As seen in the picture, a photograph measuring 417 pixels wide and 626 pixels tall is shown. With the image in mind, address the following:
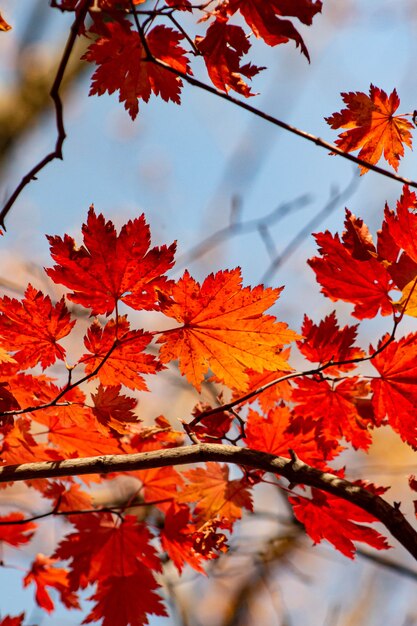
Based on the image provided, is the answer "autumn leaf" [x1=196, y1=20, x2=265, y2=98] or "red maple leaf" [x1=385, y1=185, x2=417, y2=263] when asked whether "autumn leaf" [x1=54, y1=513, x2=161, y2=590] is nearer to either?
"red maple leaf" [x1=385, y1=185, x2=417, y2=263]

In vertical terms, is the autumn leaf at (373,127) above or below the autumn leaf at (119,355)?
above

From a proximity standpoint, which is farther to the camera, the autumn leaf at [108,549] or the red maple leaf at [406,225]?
the autumn leaf at [108,549]

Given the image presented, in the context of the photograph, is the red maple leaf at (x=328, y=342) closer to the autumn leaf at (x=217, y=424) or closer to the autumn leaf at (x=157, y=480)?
the autumn leaf at (x=217, y=424)

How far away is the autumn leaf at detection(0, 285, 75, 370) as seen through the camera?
1.25 metres

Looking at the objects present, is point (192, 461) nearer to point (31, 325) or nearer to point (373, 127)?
point (31, 325)

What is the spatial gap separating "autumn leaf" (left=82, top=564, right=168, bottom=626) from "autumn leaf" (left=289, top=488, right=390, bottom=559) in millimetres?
433

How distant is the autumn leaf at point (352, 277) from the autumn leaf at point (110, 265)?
338mm

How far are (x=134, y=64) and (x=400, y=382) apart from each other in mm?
849

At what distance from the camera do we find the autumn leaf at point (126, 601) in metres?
1.51

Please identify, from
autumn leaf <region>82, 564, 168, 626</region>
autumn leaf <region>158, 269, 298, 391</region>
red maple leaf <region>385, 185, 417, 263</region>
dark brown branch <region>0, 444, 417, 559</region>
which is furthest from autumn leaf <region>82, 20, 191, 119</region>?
autumn leaf <region>82, 564, 168, 626</region>

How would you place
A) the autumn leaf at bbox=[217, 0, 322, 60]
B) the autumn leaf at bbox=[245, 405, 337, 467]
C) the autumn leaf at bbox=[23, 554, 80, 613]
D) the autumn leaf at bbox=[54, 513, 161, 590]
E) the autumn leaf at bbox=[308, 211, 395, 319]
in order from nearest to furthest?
1. the autumn leaf at bbox=[217, 0, 322, 60]
2. the autumn leaf at bbox=[308, 211, 395, 319]
3. the autumn leaf at bbox=[245, 405, 337, 467]
4. the autumn leaf at bbox=[54, 513, 161, 590]
5. the autumn leaf at bbox=[23, 554, 80, 613]

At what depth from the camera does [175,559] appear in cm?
160

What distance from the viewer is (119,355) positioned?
4.11 feet

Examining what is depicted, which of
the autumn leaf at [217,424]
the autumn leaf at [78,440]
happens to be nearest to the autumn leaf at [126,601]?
the autumn leaf at [78,440]
